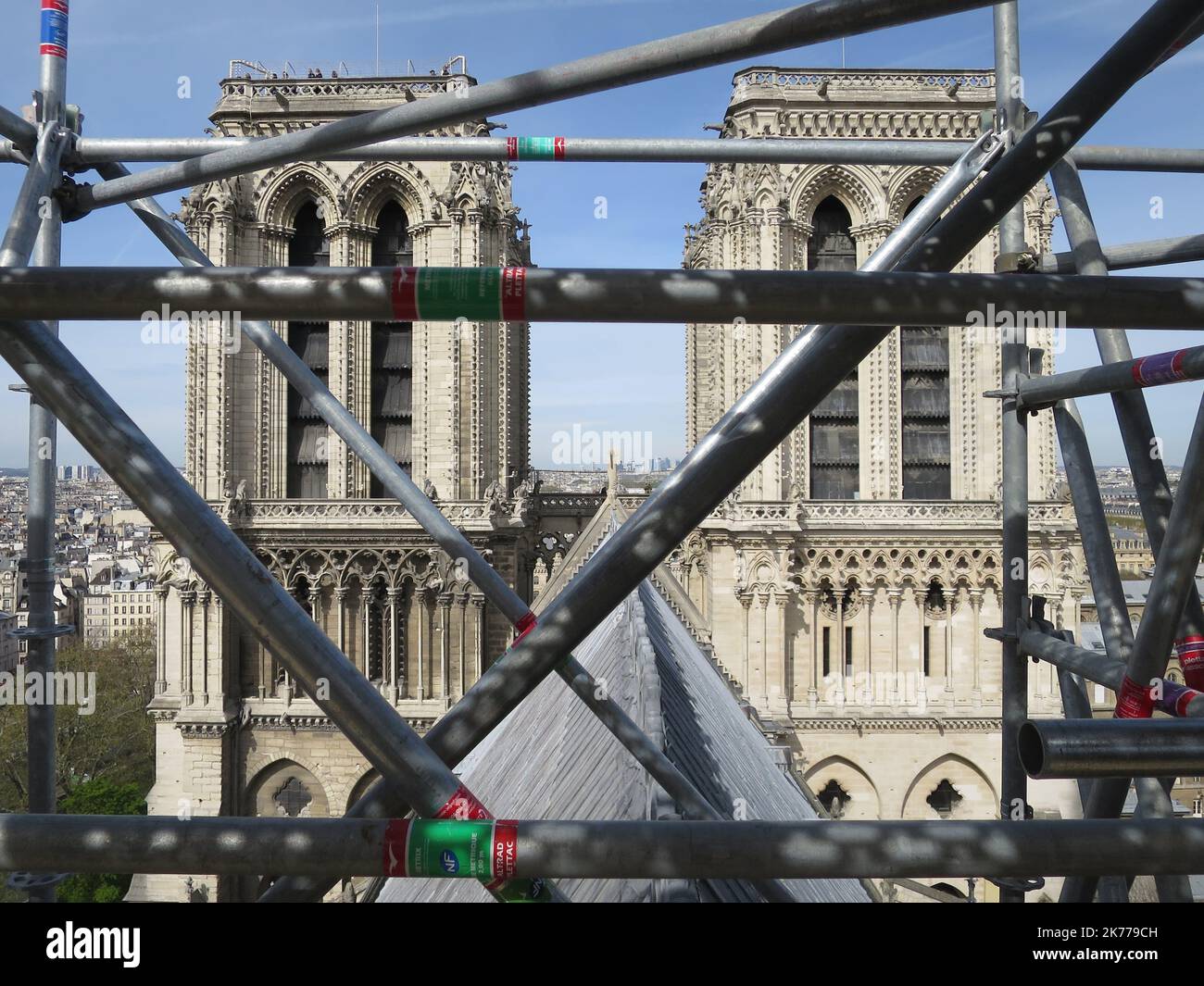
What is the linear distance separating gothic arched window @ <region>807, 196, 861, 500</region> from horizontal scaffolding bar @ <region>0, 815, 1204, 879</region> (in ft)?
69.7

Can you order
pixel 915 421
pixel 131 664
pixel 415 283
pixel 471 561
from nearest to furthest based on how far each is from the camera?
pixel 415 283
pixel 471 561
pixel 915 421
pixel 131 664

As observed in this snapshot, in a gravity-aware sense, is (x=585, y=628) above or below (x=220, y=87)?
below

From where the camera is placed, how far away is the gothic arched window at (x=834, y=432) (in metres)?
23.7

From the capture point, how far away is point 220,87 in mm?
21781

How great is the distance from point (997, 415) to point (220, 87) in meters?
21.0

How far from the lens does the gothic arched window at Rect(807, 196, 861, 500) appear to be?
23656 millimetres

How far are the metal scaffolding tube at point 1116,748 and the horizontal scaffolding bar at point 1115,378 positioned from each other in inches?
66.5

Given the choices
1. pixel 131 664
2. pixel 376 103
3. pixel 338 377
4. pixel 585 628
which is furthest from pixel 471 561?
pixel 131 664

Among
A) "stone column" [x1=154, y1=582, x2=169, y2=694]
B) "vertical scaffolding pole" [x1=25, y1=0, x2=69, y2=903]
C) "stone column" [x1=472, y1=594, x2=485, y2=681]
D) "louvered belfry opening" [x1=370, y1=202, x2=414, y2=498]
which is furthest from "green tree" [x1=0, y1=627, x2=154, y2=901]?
"vertical scaffolding pole" [x1=25, y1=0, x2=69, y2=903]

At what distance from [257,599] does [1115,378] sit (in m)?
4.27

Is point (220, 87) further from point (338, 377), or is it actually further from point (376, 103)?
point (338, 377)

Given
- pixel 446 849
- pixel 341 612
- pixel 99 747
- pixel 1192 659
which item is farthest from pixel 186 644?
pixel 99 747

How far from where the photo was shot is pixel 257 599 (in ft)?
10.5

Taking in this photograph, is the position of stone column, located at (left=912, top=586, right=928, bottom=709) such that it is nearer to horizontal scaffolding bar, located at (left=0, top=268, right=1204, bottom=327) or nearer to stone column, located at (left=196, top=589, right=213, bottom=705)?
stone column, located at (left=196, top=589, right=213, bottom=705)
